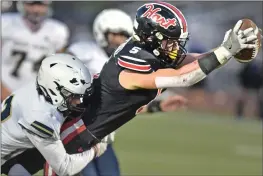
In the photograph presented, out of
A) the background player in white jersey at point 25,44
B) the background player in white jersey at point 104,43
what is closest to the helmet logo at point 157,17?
the background player in white jersey at point 104,43

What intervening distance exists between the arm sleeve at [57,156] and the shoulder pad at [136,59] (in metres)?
0.59

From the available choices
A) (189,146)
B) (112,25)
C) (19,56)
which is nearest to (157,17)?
(112,25)

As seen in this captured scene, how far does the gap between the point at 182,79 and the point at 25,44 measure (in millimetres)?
4090

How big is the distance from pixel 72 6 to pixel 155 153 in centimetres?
898

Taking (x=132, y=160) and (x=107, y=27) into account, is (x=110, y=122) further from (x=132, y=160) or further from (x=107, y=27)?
(x=132, y=160)

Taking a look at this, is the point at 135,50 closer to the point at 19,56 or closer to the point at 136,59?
the point at 136,59

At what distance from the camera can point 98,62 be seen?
569 cm

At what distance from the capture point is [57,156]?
420cm

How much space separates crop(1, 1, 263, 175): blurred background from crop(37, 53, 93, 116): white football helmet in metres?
2.96

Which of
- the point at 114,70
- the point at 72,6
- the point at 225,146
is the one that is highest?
the point at 114,70

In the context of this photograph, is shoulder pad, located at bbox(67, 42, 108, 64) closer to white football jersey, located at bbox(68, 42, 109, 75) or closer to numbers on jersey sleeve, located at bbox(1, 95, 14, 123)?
white football jersey, located at bbox(68, 42, 109, 75)

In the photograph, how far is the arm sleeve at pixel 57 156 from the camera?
13.7 ft

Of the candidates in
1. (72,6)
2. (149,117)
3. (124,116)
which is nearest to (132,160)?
(124,116)

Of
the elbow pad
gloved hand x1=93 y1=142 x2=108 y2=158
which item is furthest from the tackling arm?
the elbow pad
